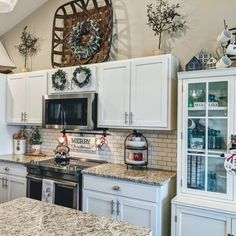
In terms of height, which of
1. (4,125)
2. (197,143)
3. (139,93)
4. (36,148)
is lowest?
(36,148)

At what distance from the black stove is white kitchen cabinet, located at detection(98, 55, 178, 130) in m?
0.67

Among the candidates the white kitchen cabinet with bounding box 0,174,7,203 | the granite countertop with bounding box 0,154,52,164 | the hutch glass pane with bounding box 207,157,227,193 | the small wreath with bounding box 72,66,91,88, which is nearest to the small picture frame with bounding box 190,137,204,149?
the hutch glass pane with bounding box 207,157,227,193

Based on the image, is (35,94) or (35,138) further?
(35,138)

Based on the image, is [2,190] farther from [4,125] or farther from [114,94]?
[114,94]

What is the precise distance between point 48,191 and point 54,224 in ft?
6.14

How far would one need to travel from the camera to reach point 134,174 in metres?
2.84

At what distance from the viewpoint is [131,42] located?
3.46 m

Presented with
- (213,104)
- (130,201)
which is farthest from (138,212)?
(213,104)

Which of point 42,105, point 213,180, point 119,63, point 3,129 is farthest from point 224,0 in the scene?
point 3,129

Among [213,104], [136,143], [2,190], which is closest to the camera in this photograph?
[213,104]

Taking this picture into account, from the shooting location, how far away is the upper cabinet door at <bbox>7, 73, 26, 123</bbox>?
4035mm

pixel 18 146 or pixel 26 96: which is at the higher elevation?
pixel 26 96

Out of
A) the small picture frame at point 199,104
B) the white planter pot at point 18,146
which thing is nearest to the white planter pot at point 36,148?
the white planter pot at point 18,146

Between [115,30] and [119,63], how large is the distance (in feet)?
2.27
